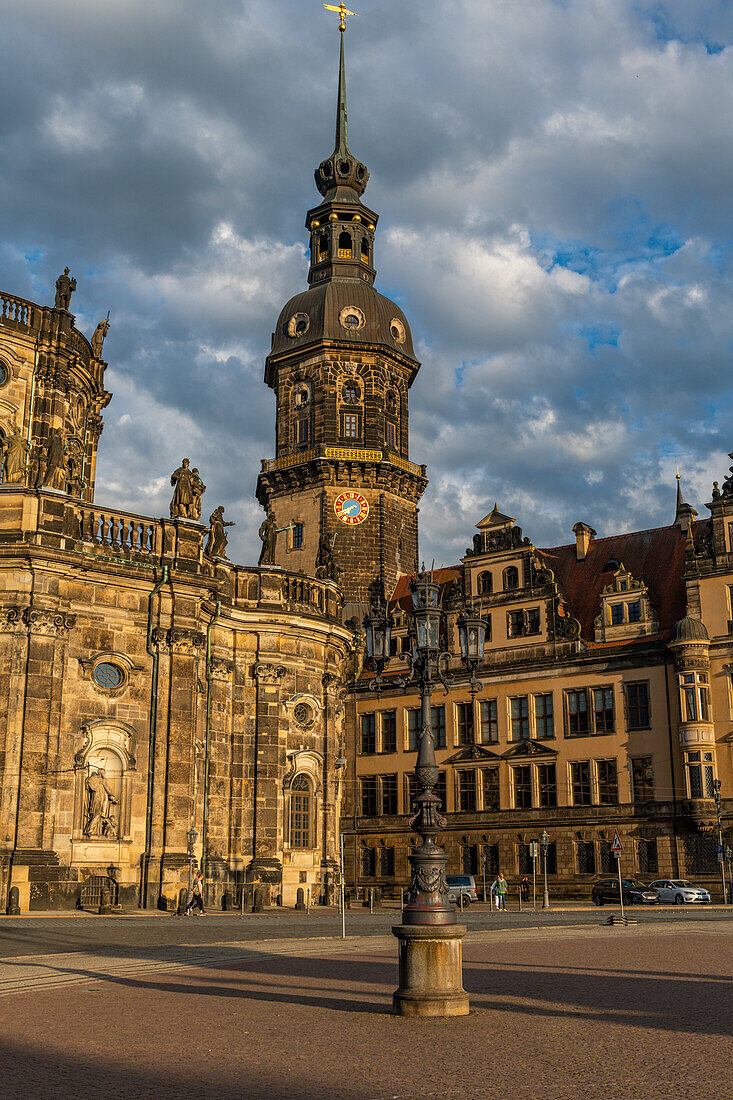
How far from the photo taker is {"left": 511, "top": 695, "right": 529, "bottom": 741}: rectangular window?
5984 cm

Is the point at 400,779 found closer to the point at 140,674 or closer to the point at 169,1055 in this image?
the point at 140,674

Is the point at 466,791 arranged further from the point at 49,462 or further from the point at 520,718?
the point at 49,462

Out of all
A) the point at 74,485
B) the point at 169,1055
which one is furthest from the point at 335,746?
the point at 169,1055

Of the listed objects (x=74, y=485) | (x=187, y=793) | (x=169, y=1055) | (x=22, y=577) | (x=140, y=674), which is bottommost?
(x=169, y=1055)

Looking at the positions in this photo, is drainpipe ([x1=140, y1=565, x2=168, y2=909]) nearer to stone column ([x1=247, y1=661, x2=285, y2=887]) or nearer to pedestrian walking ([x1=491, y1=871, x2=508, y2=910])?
stone column ([x1=247, y1=661, x2=285, y2=887])

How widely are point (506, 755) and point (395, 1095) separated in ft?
169

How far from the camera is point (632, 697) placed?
5616 centimetres

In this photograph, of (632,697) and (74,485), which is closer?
(74,485)

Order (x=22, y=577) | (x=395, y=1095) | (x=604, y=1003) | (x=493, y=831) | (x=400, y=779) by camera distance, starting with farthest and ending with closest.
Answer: (x=400, y=779)
(x=493, y=831)
(x=22, y=577)
(x=604, y=1003)
(x=395, y=1095)

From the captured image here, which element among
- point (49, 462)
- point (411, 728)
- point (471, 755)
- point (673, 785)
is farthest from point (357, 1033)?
point (411, 728)

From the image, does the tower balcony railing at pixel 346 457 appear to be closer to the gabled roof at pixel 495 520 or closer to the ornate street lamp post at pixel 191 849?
the gabled roof at pixel 495 520

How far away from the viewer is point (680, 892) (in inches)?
1874

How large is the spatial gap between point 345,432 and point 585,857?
29367 mm

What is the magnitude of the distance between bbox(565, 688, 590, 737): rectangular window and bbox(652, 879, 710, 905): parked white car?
10.0m
